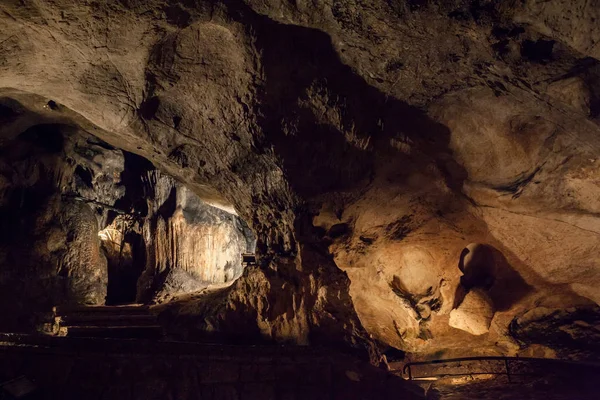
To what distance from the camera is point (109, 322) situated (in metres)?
8.43

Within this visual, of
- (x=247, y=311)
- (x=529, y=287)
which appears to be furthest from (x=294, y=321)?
(x=529, y=287)

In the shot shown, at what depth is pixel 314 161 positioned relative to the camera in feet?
23.3

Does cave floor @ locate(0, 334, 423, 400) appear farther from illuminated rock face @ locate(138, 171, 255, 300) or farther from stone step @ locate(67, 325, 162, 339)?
illuminated rock face @ locate(138, 171, 255, 300)

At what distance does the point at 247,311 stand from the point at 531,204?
454cm

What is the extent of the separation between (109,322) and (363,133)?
5758mm

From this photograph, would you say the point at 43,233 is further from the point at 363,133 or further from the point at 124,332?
the point at 363,133

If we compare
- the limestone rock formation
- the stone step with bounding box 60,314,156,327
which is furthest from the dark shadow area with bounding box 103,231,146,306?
the limestone rock formation

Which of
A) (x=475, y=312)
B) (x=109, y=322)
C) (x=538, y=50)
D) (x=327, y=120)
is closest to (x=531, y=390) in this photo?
(x=475, y=312)

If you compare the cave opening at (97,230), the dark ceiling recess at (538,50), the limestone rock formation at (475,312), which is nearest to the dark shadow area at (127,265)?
the cave opening at (97,230)

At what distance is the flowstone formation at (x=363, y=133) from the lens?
5000 mm

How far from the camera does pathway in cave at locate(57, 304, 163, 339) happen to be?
6.91 meters

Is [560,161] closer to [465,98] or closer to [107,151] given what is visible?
[465,98]

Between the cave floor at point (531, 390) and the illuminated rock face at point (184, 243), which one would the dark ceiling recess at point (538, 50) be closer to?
the cave floor at point (531, 390)

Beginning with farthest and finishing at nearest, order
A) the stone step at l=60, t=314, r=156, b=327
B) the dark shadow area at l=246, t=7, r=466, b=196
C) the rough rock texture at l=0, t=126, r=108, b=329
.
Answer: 1. the rough rock texture at l=0, t=126, r=108, b=329
2. the stone step at l=60, t=314, r=156, b=327
3. the dark shadow area at l=246, t=7, r=466, b=196
